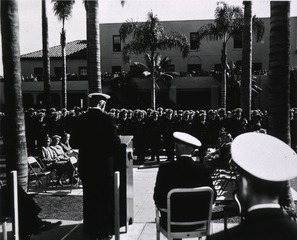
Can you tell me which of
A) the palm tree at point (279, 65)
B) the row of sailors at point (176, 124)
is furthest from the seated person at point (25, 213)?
the row of sailors at point (176, 124)

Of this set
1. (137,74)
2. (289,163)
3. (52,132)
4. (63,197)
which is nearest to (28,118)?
(52,132)

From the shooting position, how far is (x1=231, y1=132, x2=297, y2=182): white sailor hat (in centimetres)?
175

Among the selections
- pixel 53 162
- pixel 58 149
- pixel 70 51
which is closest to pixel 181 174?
pixel 53 162

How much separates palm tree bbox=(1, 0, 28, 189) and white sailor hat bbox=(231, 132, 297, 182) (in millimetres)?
6622

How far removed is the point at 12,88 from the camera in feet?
26.1

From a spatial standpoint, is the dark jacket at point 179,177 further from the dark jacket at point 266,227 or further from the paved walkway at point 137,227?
the dark jacket at point 266,227

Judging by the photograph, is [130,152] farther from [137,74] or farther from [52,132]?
[137,74]

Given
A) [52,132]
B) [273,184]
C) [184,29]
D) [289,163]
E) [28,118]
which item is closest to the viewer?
[273,184]

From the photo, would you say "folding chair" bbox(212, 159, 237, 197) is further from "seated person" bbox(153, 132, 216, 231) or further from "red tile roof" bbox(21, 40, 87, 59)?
"red tile roof" bbox(21, 40, 87, 59)

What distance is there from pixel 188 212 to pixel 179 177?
0.35 metres

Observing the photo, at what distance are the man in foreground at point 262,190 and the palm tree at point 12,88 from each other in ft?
21.8

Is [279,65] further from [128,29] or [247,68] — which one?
[128,29]

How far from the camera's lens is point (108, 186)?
5617mm

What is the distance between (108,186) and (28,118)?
12.3 meters
